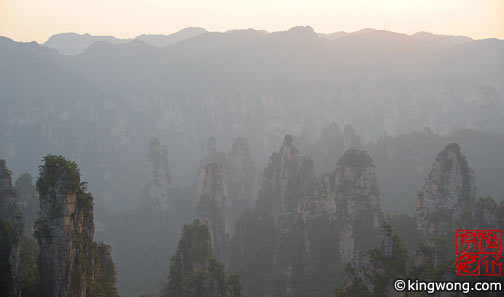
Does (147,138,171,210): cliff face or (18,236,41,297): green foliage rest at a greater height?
(147,138,171,210): cliff face

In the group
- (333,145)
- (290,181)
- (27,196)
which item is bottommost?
(27,196)

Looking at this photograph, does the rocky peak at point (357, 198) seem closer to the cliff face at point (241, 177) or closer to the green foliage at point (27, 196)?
the cliff face at point (241, 177)

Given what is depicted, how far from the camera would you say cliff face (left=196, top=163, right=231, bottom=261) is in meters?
71.4

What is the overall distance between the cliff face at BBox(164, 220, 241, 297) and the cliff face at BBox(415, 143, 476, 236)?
97.0ft

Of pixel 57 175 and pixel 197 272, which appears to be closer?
pixel 57 175

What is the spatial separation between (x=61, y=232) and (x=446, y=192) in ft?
162

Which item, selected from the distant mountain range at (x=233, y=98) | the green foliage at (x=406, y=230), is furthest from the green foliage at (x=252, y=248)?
the distant mountain range at (x=233, y=98)

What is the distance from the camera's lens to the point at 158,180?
102 metres

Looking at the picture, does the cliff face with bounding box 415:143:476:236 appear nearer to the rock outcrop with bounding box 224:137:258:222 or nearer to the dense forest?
Result: the dense forest

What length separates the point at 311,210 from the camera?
5956cm

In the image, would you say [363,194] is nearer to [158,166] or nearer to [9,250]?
[9,250]

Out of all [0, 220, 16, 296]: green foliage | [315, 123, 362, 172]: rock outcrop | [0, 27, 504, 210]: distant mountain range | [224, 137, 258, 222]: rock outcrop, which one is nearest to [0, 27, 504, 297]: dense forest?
[0, 220, 16, 296]: green foliage

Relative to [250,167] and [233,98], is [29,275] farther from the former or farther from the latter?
[233,98]

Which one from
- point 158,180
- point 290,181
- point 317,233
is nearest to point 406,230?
point 317,233
